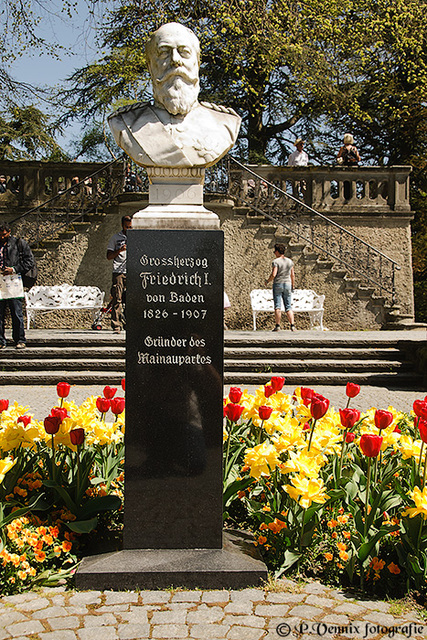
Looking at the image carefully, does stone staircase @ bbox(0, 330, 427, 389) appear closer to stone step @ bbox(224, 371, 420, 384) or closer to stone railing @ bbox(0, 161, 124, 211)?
stone step @ bbox(224, 371, 420, 384)

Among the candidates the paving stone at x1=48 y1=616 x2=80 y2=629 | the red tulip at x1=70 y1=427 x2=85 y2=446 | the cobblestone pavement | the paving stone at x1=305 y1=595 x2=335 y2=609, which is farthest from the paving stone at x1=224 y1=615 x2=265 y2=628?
the red tulip at x1=70 y1=427 x2=85 y2=446

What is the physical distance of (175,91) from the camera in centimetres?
386

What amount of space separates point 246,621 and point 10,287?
25.4ft

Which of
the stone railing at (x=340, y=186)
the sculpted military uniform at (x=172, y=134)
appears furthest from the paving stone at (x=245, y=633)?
the stone railing at (x=340, y=186)

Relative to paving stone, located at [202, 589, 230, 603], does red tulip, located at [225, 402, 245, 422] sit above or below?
above

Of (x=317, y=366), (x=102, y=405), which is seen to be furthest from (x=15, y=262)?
(x=102, y=405)

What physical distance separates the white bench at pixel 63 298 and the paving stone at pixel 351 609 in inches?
453

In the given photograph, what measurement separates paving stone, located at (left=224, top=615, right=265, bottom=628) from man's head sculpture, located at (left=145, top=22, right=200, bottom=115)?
2710 mm

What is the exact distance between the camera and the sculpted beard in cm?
386

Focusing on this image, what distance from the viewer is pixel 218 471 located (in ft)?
11.8

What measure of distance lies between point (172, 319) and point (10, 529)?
52.8 inches

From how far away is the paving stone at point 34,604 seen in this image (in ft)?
10.1

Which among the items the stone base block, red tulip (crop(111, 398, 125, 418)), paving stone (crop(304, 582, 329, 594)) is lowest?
paving stone (crop(304, 582, 329, 594))

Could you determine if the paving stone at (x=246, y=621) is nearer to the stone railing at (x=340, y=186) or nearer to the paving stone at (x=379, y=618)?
the paving stone at (x=379, y=618)
